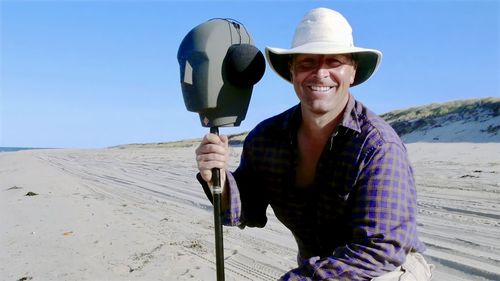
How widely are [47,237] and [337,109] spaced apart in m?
3.73

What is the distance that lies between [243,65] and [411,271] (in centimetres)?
109

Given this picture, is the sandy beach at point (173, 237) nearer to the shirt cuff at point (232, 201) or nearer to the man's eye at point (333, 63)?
the shirt cuff at point (232, 201)

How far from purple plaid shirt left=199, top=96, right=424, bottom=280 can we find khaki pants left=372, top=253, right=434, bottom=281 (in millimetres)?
38

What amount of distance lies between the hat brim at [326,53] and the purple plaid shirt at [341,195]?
184 millimetres

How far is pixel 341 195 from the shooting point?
200 cm

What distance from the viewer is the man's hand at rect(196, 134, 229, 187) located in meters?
2.03

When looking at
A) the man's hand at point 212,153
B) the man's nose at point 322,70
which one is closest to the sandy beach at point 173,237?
the man's hand at point 212,153

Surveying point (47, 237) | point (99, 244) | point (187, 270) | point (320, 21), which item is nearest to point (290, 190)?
point (320, 21)

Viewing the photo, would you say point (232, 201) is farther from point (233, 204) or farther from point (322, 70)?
point (322, 70)

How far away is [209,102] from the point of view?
6.59ft

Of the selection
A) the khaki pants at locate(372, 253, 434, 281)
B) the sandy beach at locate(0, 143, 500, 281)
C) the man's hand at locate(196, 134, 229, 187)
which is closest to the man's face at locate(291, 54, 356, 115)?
the man's hand at locate(196, 134, 229, 187)

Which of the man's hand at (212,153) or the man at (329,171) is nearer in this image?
the man at (329,171)

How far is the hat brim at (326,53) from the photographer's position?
1.97 metres

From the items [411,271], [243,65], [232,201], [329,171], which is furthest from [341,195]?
[243,65]
